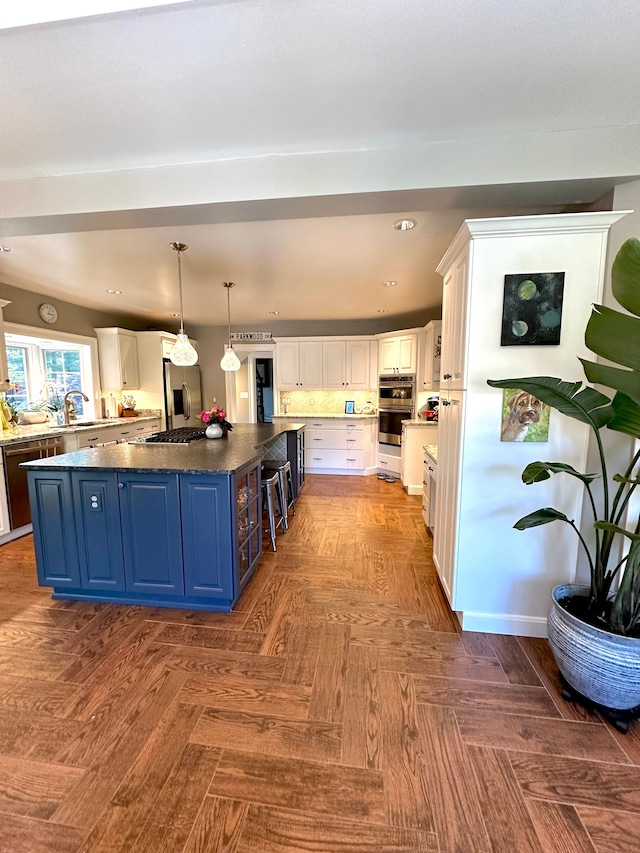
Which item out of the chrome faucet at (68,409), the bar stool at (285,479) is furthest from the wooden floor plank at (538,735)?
the chrome faucet at (68,409)

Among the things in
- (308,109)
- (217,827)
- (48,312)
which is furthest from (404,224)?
(48,312)

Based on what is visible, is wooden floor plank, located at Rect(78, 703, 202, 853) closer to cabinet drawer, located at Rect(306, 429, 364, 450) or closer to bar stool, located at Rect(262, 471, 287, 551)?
bar stool, located at Rect(262, 471, 287, 551)

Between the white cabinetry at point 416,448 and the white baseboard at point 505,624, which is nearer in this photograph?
the white baseboard at point 505,624

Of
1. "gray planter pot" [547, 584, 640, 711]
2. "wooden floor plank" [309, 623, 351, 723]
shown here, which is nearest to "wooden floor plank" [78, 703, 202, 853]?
"wooden floor plank" [309, 623, 351, 723]

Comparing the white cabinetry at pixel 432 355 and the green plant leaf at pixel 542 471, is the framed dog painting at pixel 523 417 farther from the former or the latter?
the white cabinetry at pixel 432 355

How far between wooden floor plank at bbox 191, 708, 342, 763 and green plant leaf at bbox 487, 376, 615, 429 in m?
1.68

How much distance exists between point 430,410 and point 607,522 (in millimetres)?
3535

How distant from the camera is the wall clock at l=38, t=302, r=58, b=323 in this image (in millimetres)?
4352

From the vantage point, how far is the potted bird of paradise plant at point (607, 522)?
125 centimetres

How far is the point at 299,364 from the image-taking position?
239 inches

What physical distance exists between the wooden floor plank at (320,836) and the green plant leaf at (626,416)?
158 centimetres

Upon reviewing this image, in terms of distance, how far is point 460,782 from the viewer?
1.26m

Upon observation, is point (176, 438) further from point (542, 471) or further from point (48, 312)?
point (48, 312)

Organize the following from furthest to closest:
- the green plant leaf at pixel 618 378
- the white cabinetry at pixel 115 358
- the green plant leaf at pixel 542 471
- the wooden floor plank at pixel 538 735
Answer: the white cabinetry at pixel 115 358, the green plant leaf at pixel 542 471, the wooden floor plank at pixel 538 735, the green plant leaf at pixel 618 378
